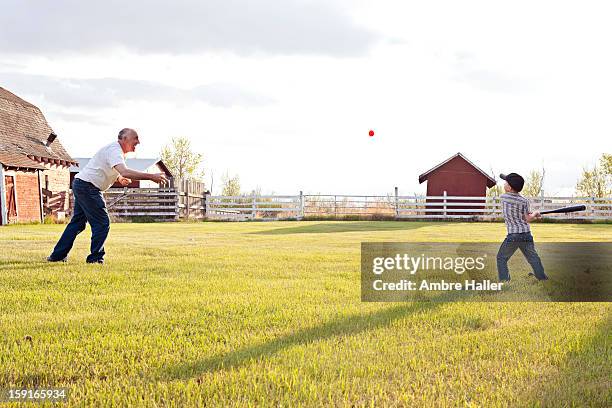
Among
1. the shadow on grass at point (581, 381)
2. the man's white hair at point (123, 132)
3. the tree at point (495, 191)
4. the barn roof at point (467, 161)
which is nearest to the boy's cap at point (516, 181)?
the shadow on grass at point (581, 381)

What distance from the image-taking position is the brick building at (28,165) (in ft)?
85.9

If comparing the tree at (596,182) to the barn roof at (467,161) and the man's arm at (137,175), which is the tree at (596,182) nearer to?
the barn roof at (467,161)

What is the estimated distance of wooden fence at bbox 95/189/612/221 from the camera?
3231 cm

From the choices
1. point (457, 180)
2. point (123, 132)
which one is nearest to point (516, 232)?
point (123, 132)

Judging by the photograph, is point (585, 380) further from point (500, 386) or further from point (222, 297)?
point (222, 297)

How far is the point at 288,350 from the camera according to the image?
355cm

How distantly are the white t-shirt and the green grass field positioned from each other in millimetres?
1907


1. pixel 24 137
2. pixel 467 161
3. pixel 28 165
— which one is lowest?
pixel 28 165

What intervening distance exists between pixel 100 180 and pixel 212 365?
5.11m

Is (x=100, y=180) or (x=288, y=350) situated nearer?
(x=288, y=350)

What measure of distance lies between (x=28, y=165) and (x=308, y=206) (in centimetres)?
1553

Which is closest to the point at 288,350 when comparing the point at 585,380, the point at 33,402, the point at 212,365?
the point at 212,365

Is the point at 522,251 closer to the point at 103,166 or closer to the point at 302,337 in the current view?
the point at 302,337

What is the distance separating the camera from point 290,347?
3.62 m
